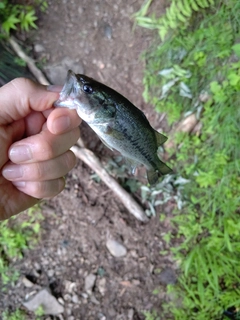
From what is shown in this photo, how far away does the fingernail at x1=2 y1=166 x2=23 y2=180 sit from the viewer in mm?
1997

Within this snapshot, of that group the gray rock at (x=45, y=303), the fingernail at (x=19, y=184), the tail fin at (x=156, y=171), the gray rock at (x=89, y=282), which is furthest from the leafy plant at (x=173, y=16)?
the gray rock at (x=45, y=303)

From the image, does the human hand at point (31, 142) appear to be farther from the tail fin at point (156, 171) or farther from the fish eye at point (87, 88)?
the tail fin at point (156, 171)

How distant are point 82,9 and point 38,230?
9.35ft

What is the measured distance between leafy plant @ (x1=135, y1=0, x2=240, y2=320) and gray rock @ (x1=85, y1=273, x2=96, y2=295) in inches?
34.0

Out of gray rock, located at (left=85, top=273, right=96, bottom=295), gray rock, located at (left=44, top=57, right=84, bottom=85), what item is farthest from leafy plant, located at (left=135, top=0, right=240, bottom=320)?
gray rock, located at (left=44, top=57, right=84, bottom=85)

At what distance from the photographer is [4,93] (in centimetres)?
191

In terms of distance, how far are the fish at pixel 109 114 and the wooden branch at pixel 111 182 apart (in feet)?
5.64

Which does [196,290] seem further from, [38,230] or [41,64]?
[41,64]

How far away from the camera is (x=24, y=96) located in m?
1.90

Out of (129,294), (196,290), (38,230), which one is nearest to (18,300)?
(38,230)

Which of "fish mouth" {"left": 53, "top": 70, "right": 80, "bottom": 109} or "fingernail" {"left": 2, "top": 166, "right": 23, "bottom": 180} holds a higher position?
"fish mouth" {"left": 53, "top": 70, "right": 80, "bottom": 109}

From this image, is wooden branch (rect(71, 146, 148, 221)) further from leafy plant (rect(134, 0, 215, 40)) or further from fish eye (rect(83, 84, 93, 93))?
fish eye (rect(83, 84, 93, 93))

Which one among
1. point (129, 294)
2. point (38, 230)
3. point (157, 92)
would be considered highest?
point (157, 92)

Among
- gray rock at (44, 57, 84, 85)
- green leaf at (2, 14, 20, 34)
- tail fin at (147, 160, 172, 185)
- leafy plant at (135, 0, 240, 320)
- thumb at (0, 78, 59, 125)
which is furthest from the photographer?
gray rock at (44, 57, 84, 85)
